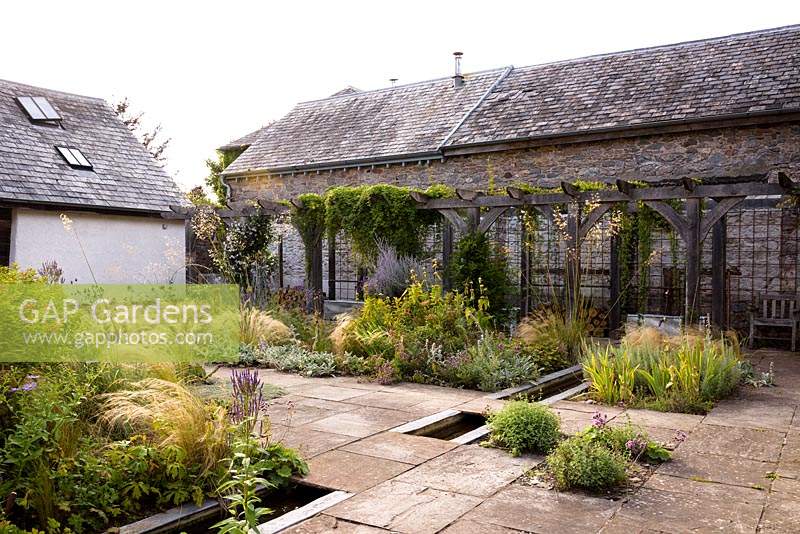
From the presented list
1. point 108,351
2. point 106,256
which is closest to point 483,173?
point 106,256

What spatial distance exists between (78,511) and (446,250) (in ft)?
25.9

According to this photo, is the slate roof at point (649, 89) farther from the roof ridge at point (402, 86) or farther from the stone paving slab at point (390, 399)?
the stone paving slab at point (390, 399)

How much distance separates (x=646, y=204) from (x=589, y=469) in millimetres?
7397

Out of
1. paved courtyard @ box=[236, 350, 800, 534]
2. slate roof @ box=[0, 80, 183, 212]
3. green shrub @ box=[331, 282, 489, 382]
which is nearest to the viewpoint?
paved courtyard @ box=[236, 350, 800, 534]

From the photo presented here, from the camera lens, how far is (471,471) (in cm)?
421

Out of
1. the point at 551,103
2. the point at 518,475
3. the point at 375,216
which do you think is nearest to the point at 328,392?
the point at 518,475

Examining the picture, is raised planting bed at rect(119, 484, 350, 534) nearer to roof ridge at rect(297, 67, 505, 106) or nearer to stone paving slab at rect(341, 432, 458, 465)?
stone paving slab at rect(341, 432, 458, 465)

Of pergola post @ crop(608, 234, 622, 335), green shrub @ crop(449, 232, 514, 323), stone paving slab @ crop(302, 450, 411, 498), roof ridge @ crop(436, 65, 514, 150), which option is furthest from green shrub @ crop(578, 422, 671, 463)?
roof ridge @ crop(436, 65, 514, 150)

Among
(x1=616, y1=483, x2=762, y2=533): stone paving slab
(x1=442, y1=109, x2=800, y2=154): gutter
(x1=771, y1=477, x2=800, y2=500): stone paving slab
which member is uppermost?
(x1=442, y1=109, x2=800, y2=154): gutter

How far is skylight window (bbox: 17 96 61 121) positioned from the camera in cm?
1566

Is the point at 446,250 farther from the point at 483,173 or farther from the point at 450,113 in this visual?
the point at 450,113

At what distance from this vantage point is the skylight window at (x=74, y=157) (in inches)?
591

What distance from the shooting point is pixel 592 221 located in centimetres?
994

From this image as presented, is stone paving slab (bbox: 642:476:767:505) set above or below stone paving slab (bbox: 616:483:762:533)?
above
